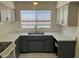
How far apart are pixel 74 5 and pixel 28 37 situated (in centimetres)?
213

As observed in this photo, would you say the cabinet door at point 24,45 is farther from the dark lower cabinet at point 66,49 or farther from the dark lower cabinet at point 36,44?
the dark lower cabinet at point 66,49

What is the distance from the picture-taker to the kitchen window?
5.52 m

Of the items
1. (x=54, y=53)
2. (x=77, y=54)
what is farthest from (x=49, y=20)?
(x=77, y=54)

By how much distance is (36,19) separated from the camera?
5.57 metres

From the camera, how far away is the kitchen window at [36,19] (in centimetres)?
552

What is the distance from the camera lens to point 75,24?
11.2ft

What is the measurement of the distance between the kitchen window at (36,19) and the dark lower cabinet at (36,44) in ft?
3.16

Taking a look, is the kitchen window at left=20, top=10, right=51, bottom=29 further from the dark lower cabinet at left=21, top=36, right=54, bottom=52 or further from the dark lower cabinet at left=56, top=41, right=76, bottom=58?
the dark lower cabinet at left=56, top=41, right=76, bottom=58

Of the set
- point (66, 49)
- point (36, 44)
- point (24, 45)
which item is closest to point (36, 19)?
point (36, 44)

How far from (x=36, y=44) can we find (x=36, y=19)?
1.32 m

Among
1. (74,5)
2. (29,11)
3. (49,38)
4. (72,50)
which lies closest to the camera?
(74,5)

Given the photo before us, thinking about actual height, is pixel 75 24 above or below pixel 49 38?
above

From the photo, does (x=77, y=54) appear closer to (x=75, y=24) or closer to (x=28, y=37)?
(x=75, y=24)

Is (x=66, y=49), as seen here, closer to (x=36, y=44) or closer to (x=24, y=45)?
(x=36, y=44)
